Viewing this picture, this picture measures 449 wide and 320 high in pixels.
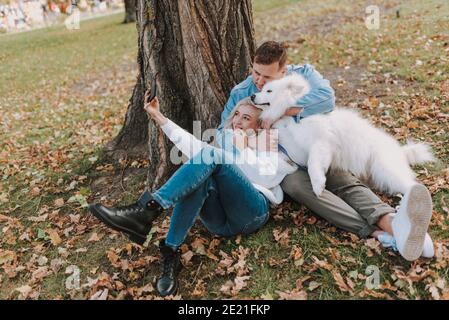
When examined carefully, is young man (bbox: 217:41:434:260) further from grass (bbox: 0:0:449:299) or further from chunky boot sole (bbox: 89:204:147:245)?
chunky boot sole (bbox: 89:204:147:245)

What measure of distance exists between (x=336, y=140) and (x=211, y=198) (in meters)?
1.11

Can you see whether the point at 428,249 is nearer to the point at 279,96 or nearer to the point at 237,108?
the point at 279,96

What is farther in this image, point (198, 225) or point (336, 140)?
point (198, 225)

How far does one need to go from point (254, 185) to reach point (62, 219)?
83.8 inches

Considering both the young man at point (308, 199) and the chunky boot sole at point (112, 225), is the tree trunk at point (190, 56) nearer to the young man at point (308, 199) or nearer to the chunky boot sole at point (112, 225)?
the young man at point (308, 199)

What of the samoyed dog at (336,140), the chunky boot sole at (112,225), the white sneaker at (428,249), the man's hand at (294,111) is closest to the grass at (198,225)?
the white sneaker at (428,249)

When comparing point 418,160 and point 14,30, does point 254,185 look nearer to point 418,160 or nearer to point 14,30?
point 418,160

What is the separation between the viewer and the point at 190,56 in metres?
4.11

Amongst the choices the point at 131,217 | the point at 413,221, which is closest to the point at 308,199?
the point at 413,221

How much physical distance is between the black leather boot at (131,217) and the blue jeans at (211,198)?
0.20ft

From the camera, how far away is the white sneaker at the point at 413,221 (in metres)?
2.87

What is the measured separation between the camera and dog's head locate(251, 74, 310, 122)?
3.57 m

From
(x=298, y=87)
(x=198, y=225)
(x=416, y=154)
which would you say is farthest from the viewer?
(x=416, y=154)
